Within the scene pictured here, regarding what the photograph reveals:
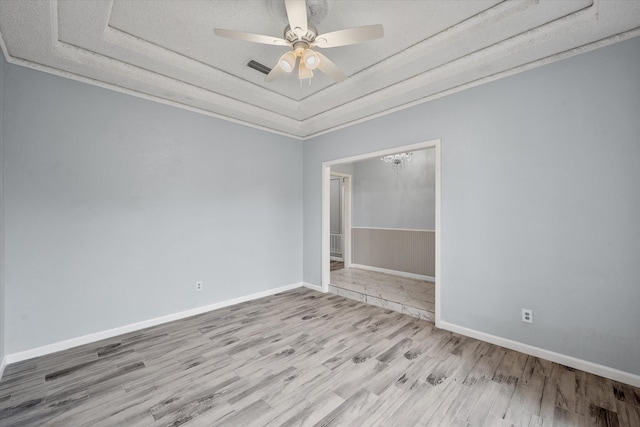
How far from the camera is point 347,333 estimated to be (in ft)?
9.87

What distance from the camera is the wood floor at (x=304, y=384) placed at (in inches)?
69.4

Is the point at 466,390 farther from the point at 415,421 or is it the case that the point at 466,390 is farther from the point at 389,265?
the point at 389,265

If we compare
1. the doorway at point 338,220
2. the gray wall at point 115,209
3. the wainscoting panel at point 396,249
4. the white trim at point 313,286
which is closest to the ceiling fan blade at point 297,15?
the gray wall at point 115,209

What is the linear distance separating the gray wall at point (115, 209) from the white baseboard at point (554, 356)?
3.00 metres

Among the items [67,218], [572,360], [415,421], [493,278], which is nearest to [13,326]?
[67,218]

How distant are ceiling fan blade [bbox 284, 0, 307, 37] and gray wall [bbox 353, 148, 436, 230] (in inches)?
144

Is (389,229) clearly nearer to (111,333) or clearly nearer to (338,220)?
(338,220)

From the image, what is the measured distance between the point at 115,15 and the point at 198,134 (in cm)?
156

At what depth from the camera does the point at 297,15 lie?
177cm

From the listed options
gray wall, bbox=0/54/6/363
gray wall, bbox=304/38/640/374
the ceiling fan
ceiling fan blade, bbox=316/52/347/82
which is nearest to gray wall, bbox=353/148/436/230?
Answer: gray wall, bbox=304/38/640/374

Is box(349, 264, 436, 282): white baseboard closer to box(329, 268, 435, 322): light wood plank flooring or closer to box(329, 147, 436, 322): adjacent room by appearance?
box(329, 147, 436, 322): adjacent room

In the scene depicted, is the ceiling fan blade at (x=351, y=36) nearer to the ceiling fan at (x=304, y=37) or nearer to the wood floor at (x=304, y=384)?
the ceiling fan at (x=304, y=37)

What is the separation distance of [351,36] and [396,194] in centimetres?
403

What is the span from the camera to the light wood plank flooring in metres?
3.56
